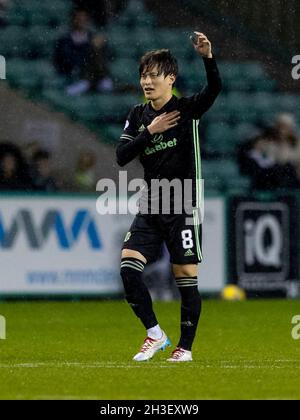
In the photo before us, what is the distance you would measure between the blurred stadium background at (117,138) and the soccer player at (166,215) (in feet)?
17.7

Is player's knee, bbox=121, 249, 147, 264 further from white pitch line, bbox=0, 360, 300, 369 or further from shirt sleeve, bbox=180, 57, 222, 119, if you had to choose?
shirt sleeve, bbox=180, 57, 222, 119

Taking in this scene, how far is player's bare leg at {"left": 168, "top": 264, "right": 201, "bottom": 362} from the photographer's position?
827cm

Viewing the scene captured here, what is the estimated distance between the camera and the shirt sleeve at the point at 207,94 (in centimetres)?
800

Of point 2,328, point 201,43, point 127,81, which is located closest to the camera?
point 201,43

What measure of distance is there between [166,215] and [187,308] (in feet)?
2.02

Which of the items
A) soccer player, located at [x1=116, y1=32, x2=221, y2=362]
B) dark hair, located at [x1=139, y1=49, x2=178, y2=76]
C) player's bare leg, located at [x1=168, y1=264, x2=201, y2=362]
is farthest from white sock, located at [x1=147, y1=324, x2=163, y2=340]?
dark hair, located at [x1=139, y1=49, x2=178, y2=76]

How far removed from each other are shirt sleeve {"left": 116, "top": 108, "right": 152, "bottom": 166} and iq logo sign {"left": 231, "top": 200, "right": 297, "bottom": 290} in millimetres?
6047

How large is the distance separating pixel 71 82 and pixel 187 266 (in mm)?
7622

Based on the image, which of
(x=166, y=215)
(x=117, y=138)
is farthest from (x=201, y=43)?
(x=117, y=138)

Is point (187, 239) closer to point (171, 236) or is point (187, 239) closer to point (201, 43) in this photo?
point (171, 236)

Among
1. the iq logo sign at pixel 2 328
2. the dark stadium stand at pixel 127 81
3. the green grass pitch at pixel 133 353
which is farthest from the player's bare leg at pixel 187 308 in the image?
the dark stadium stand at pixel 127 81

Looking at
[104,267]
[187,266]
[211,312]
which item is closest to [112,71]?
[104,267]

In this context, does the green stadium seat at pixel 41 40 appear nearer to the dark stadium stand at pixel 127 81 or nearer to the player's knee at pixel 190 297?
the dark stadium stand at pixel 127 81

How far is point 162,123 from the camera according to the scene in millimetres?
7996
